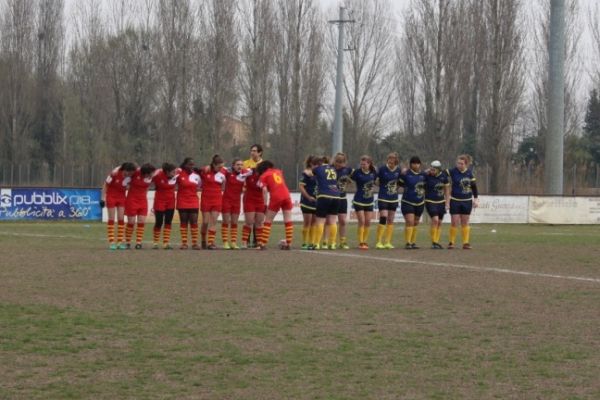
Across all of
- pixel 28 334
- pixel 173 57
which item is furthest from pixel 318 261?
pixel 173 57

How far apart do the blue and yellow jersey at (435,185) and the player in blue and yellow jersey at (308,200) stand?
8.26 feet

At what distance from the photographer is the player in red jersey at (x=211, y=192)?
21.7 metres

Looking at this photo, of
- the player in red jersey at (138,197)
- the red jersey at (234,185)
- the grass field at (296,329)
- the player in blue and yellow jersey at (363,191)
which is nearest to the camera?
the grass field at (296,329)

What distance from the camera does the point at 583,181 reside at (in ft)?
177

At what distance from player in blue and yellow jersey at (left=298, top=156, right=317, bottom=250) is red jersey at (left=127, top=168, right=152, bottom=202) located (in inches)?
122

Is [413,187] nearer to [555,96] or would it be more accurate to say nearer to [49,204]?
[555,96]

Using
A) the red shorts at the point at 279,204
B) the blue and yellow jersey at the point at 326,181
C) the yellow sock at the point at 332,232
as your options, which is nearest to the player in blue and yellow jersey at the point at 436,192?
the yellow sock at the point at 332,232

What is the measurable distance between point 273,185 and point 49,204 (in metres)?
20.1

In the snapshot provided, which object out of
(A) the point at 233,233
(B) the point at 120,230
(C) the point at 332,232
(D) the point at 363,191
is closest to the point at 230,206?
(A) the point at 233,233

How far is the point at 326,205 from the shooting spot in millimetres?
21781

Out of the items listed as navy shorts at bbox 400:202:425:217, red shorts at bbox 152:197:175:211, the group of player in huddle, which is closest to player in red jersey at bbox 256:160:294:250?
the group of player in huddle

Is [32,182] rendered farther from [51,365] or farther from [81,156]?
[51,365]

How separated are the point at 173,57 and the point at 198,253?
40960mm

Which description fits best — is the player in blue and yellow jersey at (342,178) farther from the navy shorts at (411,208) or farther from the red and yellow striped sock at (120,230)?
the red and yellow striped sock at (120,230)
